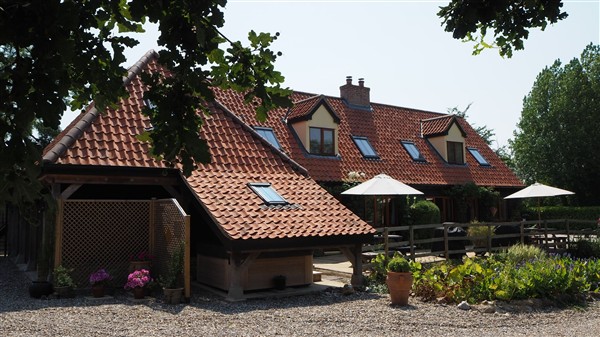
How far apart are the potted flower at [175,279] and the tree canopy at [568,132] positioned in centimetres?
3685

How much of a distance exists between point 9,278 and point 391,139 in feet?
52.0

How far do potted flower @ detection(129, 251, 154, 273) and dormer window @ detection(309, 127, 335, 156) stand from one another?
9.79 m

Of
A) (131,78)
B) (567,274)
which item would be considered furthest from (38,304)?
(567,274)

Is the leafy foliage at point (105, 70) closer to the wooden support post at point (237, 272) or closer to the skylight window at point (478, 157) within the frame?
the wooden support post at point (237, 272)

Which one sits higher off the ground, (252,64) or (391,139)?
(391,139)

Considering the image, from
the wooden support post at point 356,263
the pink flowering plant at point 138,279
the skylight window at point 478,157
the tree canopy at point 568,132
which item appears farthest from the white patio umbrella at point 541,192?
the tree canopy at point 568,132

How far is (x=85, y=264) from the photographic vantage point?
37.0ft

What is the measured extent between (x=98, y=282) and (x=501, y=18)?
8.77 meters

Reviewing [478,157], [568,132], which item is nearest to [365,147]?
[478,157]

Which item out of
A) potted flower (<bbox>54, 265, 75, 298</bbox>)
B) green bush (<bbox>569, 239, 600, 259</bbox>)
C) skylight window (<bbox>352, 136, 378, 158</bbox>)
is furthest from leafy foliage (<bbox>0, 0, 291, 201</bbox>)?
skylight window (<bbox>352, 136, 378, 158</bbox>)

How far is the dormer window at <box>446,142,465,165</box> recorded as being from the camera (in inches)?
961

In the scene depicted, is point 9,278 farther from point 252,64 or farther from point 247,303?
point 252,64

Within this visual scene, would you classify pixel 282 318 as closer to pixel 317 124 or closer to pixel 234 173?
pixel 234 173

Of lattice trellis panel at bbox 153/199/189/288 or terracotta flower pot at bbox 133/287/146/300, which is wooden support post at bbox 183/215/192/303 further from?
terracotta flower pot at bbox 133/287/146/300
